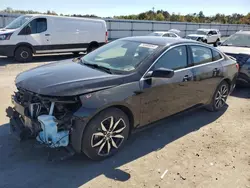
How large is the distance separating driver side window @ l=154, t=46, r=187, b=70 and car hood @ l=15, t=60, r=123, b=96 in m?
0.79

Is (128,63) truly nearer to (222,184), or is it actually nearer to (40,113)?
(40,113)

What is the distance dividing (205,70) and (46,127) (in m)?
3.10

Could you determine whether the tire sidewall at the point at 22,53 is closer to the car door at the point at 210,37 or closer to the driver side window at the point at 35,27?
the driver side window at the point at 35,27

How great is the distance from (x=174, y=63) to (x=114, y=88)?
133cm

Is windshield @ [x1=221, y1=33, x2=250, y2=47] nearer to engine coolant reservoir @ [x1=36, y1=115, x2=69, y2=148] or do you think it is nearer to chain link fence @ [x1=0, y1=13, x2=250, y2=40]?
engine coolant reservoir @ [x1=36, y1=115, x2=69, y2=148]

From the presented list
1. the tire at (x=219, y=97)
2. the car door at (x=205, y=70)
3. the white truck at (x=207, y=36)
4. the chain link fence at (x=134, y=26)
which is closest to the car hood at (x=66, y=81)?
the car door at (x=205, y=70)

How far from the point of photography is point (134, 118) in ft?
11.8

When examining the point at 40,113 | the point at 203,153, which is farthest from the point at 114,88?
the point at 203,153

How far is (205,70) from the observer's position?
4688 millimetres

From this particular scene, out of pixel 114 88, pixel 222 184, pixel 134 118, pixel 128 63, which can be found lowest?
pixel 222 184

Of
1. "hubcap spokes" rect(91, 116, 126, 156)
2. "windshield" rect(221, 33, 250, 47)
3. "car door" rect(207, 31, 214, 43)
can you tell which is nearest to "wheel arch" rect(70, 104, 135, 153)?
"hubcap spokes" rect(91, 116, 126, 156)

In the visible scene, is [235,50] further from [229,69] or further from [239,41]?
[229,69]

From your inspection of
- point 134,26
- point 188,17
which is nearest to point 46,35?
point 134,26

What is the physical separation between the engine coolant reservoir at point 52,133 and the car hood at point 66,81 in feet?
1.02
